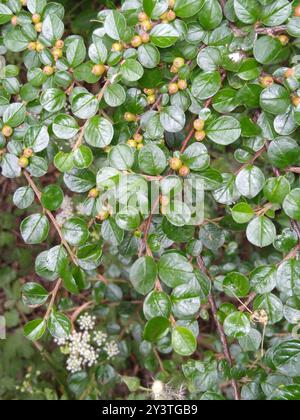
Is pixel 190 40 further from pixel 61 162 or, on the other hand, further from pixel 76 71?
pixel 61 162

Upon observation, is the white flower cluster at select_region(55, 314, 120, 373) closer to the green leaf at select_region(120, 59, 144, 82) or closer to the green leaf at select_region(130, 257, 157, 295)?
the green leaf at select_region(130, 257, 157, 295)

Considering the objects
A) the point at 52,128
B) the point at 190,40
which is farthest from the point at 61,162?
the point at 190,40

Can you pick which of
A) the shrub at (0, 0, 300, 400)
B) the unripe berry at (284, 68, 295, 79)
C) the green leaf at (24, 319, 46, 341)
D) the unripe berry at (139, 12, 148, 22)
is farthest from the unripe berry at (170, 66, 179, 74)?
the green leaf at (24, 319, 46, 341)

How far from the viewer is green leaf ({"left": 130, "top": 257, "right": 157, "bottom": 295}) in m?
0.87

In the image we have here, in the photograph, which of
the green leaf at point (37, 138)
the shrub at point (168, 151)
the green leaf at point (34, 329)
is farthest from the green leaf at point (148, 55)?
the green leaf at point (34, 329)

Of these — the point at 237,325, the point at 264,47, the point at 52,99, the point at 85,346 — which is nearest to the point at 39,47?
the point at 52,99

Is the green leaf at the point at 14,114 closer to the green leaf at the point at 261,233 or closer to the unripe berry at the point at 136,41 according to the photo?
the unripe berry at the point at 136,41

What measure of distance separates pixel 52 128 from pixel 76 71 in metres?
0.13

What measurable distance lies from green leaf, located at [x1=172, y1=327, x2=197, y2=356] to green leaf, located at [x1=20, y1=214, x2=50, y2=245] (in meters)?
0.32

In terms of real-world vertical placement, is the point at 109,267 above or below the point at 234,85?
below

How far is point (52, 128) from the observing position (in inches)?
36.9

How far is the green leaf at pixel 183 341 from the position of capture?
87 cm

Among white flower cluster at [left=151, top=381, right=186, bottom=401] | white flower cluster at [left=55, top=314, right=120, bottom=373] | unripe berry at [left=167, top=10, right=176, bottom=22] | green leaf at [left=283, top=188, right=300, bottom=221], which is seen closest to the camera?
green leaf at [left=283, top=188, right=300, bottom=221]

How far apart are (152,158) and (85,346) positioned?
75cm
